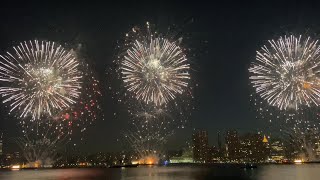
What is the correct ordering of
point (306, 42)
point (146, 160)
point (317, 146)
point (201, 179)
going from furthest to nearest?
1. point (317, 146)
2. point (146, 160)
3. point (201, 179)
4. point (306, 42)

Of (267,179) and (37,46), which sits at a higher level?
(37,46)

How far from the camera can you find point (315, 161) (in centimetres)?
17138

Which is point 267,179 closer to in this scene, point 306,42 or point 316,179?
point 316,179

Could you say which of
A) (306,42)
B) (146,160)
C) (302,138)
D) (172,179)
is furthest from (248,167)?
(306,42)

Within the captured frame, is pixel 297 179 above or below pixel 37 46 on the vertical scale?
below

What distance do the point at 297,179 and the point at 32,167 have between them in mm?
108034


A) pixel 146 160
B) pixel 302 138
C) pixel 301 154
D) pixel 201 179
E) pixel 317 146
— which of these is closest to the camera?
pixel 201 179

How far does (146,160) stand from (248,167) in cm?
3761

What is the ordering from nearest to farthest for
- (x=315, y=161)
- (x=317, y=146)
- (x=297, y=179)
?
(x=297, y=179) < (x=315, y=161) < (x=317, y=146)

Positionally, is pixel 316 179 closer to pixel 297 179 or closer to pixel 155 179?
pixel 297 179

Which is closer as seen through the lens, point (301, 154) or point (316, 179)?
point (316, 179)

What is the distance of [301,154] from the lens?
653 ft

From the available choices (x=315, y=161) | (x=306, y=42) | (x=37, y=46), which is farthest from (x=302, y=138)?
(x=37, y=46)

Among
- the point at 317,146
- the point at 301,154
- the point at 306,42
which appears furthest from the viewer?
the point at 301,154
